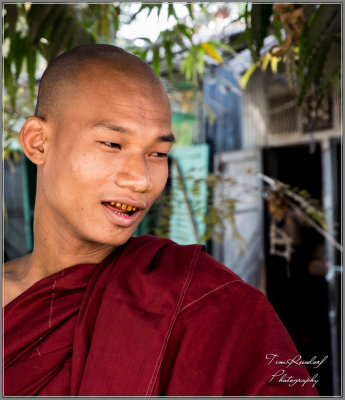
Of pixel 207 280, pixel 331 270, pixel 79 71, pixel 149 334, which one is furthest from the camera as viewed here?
pixel 331 270

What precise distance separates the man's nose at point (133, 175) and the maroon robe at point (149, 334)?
224 millimetres

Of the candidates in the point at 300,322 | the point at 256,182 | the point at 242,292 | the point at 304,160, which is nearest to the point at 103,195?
the point at 242,292

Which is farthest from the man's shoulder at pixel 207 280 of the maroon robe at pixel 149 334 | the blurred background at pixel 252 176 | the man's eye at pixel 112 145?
the blurred background at pixel 252 176

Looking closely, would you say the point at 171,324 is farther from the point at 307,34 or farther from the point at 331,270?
the point at 331,270

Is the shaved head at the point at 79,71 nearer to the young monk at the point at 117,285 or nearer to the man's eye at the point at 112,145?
the young monk at the point at 117,285

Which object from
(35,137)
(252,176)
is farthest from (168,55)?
(252,176)

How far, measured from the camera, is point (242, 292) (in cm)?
133

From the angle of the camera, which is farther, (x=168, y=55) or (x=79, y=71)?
(x=168, y=55)

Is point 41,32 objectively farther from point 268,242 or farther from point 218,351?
point 268,242

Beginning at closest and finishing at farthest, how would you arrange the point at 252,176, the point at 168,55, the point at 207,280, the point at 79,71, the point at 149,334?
1. the point at 149,334
2. the point at 207,280
3. the point at 79,71
4. the point at 168,55
5. the point at 252,176

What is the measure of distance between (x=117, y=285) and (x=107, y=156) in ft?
1.20

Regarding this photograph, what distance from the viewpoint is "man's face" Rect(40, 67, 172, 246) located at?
1386 millimetres

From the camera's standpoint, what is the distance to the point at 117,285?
1.37 meters

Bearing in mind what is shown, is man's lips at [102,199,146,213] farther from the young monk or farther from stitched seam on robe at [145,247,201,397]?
stitched seam on robe at [145,247,201,397]
